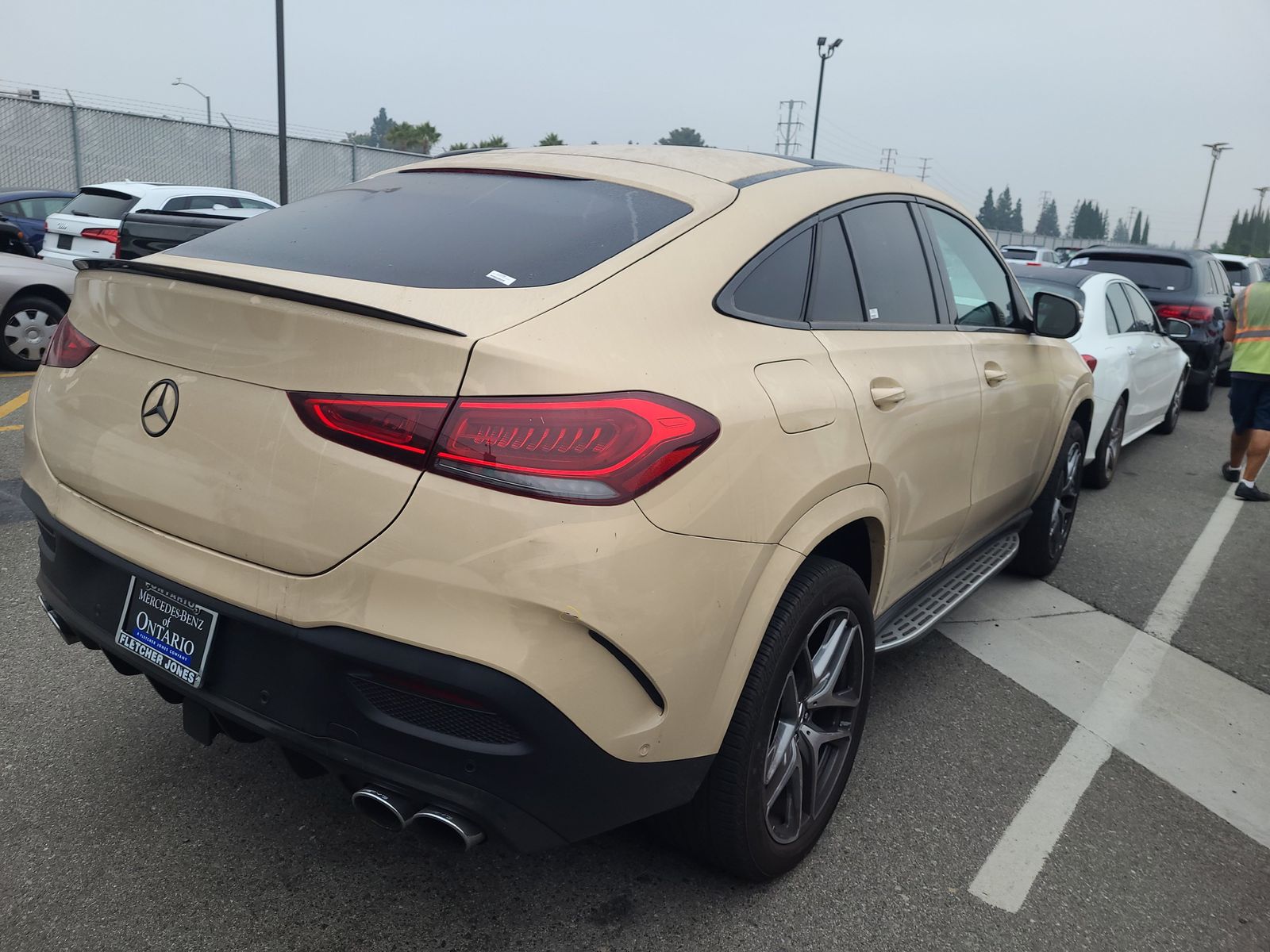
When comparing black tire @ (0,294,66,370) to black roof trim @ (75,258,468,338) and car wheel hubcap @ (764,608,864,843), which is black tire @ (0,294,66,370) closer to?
black roof trim @ (75,258,468,338)

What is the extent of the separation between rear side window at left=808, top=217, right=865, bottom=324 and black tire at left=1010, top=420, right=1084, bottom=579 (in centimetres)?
220

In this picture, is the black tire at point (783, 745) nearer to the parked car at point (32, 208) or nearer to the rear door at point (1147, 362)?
the rear door at point (1147, 362)

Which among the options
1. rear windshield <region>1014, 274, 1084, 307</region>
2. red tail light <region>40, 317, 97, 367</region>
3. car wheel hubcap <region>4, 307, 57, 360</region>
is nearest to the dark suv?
rear windshield <region>1014, 274, 1084, 307</region>

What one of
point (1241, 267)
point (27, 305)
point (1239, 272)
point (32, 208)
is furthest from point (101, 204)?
point (1239, 272)

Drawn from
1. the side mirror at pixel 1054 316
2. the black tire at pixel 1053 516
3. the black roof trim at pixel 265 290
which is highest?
the black roof trim at pixel 265 290

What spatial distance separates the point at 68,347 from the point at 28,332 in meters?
7.14

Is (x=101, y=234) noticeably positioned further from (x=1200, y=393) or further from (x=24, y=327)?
(x=1200, y=393)

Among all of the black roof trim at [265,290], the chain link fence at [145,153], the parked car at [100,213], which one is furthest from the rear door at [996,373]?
the chain link fence at [145,153]

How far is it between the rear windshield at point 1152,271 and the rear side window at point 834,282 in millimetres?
9153

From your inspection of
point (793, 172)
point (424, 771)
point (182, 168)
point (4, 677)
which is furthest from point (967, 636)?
point (182, 168)

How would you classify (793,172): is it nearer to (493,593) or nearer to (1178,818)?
(493,593)

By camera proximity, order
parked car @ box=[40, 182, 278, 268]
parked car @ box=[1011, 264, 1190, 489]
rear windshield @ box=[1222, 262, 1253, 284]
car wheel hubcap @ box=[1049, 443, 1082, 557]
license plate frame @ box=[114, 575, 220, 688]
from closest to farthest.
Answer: license plate frame @ box=[114, 575, 220, 688], car wheel hubcap @ box=[1049, 443, 1082, 557], parked car @ box=[1011, 264, 1190, 489], parked car @ box=[40, 182, 278, 268], rear windshield @ box=[1222, 262, 1253, 284]

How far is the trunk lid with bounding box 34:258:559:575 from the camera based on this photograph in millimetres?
1820

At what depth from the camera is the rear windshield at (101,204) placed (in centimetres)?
1115
